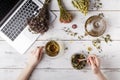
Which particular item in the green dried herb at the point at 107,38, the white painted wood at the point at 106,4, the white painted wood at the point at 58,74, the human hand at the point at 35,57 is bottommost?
the white painted wood at the point at 58,74

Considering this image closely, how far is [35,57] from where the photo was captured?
1.50 meters

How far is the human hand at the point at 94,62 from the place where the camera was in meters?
1.47

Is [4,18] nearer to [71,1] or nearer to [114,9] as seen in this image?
[71,1]

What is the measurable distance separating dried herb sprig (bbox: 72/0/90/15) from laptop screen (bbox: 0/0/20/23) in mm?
251

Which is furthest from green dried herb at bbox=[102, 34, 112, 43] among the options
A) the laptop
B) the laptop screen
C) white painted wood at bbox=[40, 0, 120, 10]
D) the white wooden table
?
the laptop screen

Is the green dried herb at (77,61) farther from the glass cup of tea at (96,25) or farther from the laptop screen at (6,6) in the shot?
the laptop screen at (6,6)

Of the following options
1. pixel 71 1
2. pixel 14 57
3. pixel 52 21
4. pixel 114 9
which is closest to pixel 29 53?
pixel 14 57

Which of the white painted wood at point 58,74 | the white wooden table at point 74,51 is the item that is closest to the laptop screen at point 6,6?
the white wooden table at point 74,51

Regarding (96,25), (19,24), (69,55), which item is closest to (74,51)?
(69,55)

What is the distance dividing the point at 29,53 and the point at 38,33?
0.32ft

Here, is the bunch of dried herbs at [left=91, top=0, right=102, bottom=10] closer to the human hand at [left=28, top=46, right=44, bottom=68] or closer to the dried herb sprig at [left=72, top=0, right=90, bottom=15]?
the dried herb sprig at [left=72, top=0, right=90, bottom=15]

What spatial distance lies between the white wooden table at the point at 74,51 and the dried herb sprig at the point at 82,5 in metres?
0.02

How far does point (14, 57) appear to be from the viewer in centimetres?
153

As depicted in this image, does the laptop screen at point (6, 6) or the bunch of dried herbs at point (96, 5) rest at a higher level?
the laptop screen at point (6, 6)
